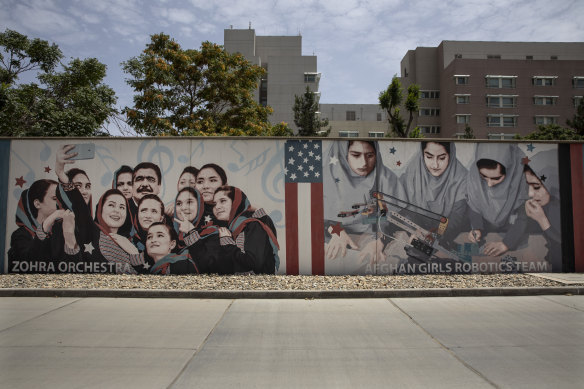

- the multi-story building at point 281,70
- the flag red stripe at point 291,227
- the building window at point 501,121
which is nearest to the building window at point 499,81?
the building window at point 501,121

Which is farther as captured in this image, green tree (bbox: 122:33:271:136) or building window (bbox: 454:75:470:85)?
building window (bbox: 454:75:470:85)

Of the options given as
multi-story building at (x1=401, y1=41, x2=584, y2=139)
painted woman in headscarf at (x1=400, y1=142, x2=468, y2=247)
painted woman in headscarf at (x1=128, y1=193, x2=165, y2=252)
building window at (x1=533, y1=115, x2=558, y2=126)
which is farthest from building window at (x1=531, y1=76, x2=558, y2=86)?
painted woman in headscarf at (x1=128, y1=193, x2=165, y2=252)

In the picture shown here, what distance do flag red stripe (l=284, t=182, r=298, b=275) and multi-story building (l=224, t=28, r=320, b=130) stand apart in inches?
2130

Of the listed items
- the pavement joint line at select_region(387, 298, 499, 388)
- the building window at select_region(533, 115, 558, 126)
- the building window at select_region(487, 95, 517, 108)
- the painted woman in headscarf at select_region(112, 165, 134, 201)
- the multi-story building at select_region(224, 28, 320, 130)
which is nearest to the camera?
the pavement joint line at select_region(387, 298, 499, 388)

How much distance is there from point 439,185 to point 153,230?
6484 millimetres

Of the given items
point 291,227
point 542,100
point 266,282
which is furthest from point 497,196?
point 542,100

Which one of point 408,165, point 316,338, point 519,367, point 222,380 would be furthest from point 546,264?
point 222,380

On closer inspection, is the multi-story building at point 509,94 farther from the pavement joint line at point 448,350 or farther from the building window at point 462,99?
the pavement joint line at point 448,350

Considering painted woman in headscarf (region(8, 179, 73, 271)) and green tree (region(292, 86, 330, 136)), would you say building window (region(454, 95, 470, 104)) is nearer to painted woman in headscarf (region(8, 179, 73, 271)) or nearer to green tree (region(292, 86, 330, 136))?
green tree (region(292, 86, 330, 136))

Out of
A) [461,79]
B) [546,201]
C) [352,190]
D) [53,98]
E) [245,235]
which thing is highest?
[461,79]

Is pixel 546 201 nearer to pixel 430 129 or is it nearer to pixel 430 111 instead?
pixel 430 129

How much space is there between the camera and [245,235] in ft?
28.0

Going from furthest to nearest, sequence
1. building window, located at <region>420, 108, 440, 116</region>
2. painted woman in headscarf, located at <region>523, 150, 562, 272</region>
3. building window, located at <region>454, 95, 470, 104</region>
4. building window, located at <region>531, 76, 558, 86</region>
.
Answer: building window, located at <region>420, 108, 440, 116</region>
building window, located at <region>454, 95, 470, 104</region>
building window, located at <region>531, 76, 558, 86</region>
painted woman in headscarf, located at <region>523, 150, 562, 272</region>

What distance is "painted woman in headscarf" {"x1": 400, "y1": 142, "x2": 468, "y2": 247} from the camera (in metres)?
8.74
